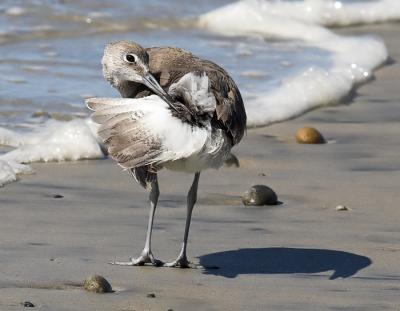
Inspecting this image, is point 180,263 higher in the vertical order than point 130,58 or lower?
lower

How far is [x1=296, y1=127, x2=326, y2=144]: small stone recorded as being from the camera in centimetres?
770

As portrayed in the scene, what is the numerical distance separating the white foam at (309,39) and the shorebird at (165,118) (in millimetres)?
2965

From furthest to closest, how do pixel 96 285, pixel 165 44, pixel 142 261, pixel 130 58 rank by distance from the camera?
1. pixel 165 44
2. pixel 130 58
3. pixel 142 261
4. pixel 96 285

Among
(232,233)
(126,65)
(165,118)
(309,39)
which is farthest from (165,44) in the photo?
(165,118)

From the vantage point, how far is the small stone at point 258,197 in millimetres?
6203

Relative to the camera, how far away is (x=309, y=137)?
7.70m

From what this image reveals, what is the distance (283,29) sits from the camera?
1193cm

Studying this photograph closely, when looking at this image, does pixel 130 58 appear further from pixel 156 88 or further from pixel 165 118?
pixel 165 118

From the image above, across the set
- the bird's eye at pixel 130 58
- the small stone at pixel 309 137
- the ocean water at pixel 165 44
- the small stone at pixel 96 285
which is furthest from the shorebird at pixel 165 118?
the small stone at pixel 309 137

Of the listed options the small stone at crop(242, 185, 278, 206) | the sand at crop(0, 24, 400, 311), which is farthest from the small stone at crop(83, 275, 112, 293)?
the small stone at crop(242, 185, 278, 206)

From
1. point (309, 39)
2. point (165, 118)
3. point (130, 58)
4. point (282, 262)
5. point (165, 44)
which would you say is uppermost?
point (130, 58)

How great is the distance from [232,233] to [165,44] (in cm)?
532

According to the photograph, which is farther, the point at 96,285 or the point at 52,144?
the point at 52,144

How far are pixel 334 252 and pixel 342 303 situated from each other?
0.83 meters
